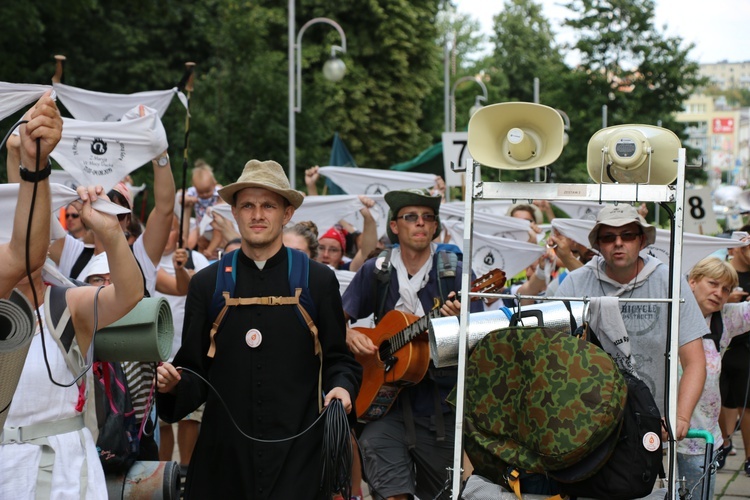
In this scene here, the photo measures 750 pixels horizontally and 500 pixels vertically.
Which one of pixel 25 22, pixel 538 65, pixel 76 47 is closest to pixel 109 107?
pixel 25 22

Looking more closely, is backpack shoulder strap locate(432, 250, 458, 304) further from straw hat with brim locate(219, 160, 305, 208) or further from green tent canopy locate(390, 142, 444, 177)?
green tent canopy locate(390, 142, 444, 177)

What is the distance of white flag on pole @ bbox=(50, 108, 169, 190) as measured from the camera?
25.1 feet

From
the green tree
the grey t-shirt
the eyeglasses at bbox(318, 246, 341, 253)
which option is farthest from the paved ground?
the green tree

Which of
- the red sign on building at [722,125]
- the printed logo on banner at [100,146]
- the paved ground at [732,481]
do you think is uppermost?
the red sign on building at [722,125]

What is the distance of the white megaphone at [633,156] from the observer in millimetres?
4918

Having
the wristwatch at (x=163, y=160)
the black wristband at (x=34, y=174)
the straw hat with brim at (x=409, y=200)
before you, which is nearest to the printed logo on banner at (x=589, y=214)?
the straw hat with brim at (x=409, y=200)

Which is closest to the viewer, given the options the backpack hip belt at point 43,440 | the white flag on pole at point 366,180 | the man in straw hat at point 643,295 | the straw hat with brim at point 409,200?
the backpack hip belt at point 43,440

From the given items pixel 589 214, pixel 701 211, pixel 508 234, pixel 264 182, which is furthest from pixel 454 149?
pixel 264 182

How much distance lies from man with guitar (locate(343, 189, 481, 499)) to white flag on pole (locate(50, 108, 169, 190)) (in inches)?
77.4

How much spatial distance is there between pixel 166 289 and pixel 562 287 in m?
3.74

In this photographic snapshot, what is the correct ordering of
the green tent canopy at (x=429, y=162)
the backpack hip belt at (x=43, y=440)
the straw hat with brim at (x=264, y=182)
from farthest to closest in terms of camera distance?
1. the green tent canopy at (x=429, y=162)
2. the straw hat with brim at (x=264, y=182)
3. the backpack hip belt at (x=43, y=440)

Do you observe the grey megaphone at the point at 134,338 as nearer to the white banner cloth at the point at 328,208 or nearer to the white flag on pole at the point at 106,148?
the white flag on pole at the point at 106,148

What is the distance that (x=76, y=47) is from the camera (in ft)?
Answer: 95.5

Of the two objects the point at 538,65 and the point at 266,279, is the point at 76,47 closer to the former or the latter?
the point at 266,279
